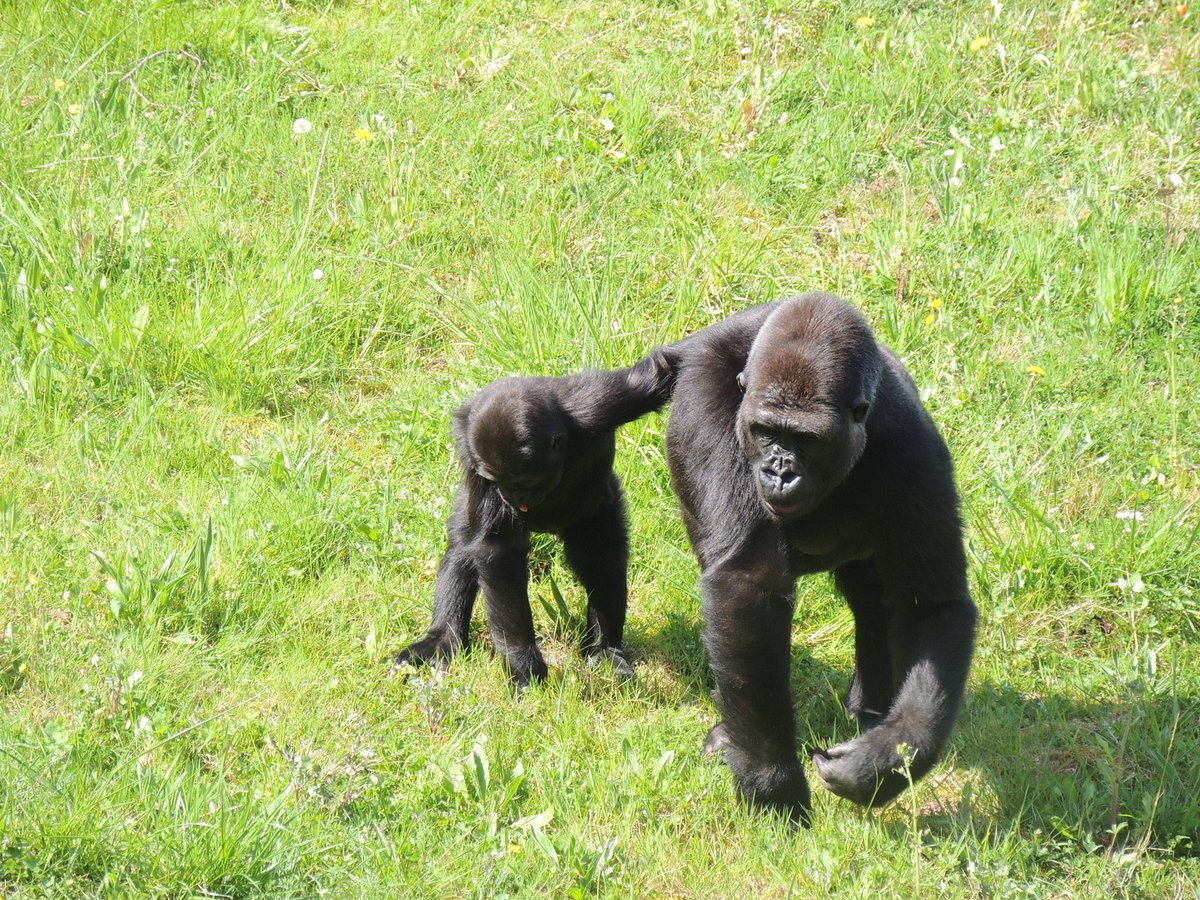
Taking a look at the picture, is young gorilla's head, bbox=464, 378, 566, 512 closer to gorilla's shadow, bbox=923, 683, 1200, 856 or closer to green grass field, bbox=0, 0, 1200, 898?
green grass field, bbox=0, 0, 1200, 898

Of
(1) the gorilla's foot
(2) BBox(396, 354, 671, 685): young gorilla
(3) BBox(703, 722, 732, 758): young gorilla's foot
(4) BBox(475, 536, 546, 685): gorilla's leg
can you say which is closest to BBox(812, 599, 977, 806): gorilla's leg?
(1) the gorilla's foot

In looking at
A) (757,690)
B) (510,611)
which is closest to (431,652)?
(510,611)

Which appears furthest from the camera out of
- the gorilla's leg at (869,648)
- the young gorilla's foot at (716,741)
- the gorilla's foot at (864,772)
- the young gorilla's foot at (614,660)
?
the young gorilla's foot at (614,660)

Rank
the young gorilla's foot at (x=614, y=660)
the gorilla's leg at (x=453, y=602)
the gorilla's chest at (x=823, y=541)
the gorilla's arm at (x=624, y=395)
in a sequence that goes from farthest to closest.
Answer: the gorilla's leg at (x=453, y=602)
the young gorilla's foot at (x=614, y=660)
the gorilla's arm at (x=624, y=395)
the gorilla's chest at (x=823, y=541)

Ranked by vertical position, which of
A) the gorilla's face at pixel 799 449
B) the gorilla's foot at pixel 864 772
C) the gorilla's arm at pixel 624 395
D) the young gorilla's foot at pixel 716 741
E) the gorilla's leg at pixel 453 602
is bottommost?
the young gorilla's foot at pixel 716 741

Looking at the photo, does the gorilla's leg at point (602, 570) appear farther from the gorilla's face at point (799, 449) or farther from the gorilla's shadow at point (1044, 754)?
the gorilla's face at point (799, 449)

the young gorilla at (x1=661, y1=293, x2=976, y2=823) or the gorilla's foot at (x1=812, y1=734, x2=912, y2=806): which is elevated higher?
the young gorilla at (x1=661, y1=293, x2=976, y2=823)

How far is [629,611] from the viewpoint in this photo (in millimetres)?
5941

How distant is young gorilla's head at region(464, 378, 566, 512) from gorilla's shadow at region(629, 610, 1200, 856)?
973 millimetres

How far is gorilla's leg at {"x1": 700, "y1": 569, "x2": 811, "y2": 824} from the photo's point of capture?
172 inches

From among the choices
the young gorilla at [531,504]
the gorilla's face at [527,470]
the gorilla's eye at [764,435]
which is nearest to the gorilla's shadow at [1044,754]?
the young gorilla at [531,504]

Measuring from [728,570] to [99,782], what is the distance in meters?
2.11

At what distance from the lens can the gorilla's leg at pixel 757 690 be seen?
4375 mm

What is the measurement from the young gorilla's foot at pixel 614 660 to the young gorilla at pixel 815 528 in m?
0.71
